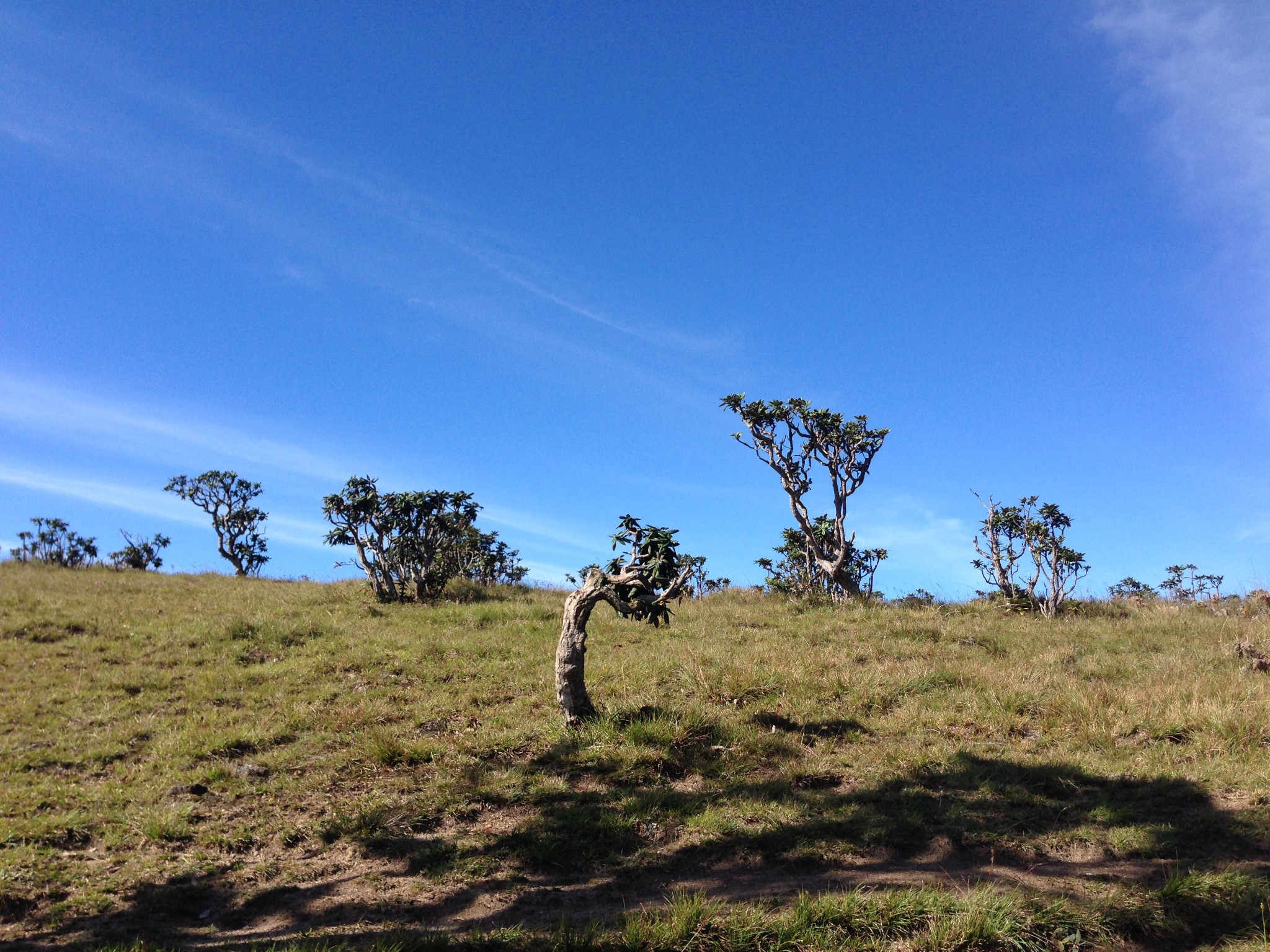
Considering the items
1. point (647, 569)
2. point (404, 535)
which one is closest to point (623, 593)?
point (647, 569)

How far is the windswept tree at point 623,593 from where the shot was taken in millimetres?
10648

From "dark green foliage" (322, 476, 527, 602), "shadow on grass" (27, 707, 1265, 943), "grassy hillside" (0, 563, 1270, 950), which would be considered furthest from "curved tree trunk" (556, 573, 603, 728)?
"dark green foliage" (322, 476, 527, 602)

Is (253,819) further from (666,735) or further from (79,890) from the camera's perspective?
(666,735)

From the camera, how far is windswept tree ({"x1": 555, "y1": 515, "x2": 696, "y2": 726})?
10648 millimetres

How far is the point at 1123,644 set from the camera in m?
15.0

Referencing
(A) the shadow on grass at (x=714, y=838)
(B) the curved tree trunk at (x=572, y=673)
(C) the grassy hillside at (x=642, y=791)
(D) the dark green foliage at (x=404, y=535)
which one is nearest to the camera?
(C) the grassy hillside at (x=642, y=791)

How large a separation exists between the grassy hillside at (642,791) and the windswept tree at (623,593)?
0.64m

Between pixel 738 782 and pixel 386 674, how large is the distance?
23.2 ft

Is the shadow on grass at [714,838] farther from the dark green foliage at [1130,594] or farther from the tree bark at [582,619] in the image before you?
the dark green foliage at [1130,594]

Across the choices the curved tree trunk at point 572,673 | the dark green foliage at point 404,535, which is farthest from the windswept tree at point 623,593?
the dark green foliage at point 404,535

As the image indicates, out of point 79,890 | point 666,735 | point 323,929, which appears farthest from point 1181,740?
point 79,890

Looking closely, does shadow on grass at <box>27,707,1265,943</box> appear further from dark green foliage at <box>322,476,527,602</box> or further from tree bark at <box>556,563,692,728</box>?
dark green foliage at <box>322,476,527,602</box>

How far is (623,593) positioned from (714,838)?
155 inches

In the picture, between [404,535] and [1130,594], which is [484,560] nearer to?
[404,535]
